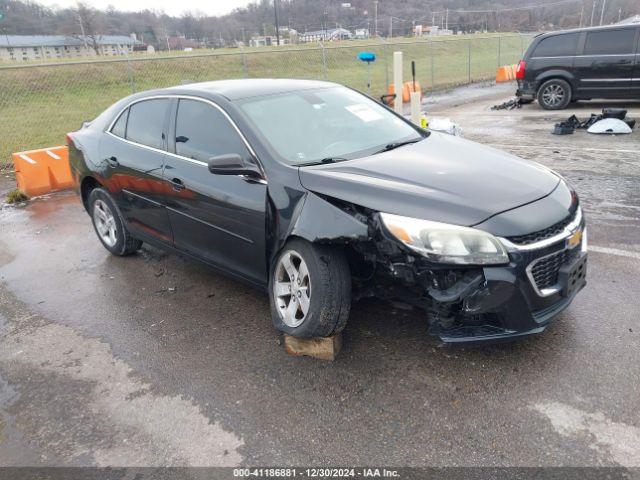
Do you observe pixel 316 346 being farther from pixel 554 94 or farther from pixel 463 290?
pixel 554 94

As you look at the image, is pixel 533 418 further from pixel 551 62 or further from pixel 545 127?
pixel 551 62

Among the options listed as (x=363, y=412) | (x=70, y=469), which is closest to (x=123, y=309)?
(x=70, y=469)

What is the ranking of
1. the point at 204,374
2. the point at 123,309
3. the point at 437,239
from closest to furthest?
the point at 437,239 < the point at 204,374 < the point at 123,309

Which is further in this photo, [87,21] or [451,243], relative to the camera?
[87,21]

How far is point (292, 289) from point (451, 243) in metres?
1.04

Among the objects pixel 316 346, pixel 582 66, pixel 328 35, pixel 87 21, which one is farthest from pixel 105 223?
pixel 87 21

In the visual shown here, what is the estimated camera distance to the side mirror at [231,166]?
3.28 meters

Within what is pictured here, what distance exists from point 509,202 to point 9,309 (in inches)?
158

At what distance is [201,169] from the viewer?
3742mm

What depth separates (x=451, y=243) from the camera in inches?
105

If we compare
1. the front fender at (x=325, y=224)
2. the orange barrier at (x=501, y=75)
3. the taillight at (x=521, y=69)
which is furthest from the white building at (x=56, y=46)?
the front fender at (x=325, y=224)

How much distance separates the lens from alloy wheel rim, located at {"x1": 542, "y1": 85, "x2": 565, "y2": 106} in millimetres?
12664

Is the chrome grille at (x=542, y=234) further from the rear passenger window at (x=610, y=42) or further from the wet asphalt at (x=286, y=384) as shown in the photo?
the rear passenger window at (x=610, y=42)

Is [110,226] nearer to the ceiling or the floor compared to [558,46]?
nearer to the floor
